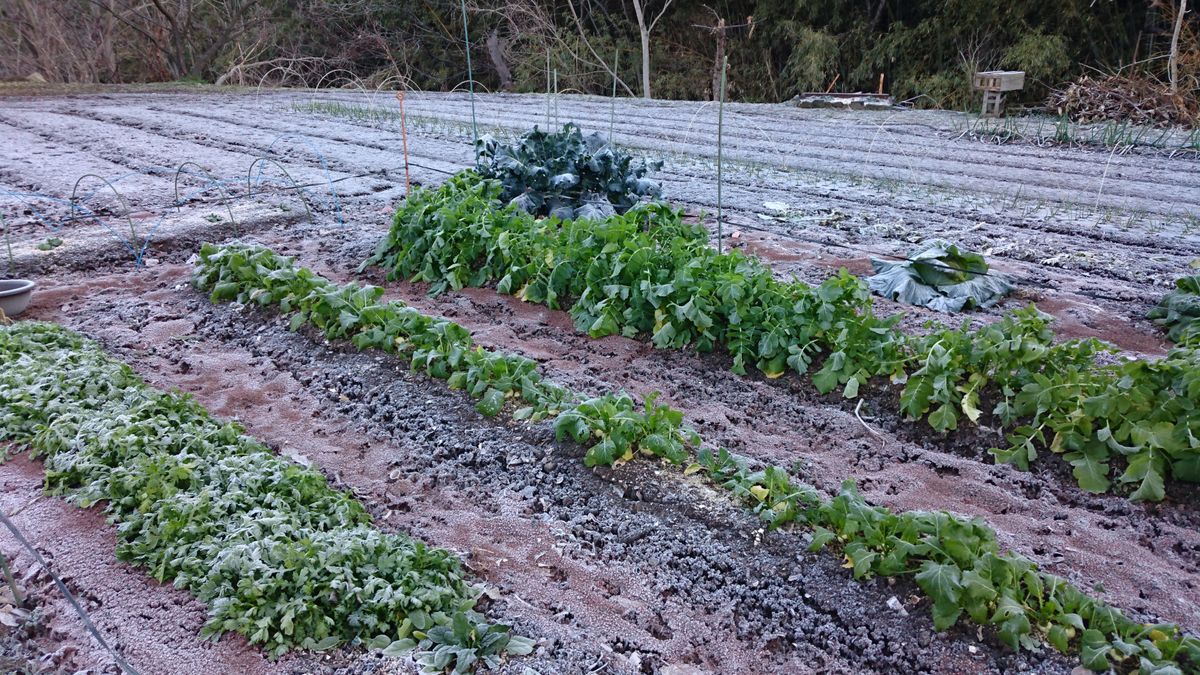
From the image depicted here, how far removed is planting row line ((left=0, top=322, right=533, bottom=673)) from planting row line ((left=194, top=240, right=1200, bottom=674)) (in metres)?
0.69

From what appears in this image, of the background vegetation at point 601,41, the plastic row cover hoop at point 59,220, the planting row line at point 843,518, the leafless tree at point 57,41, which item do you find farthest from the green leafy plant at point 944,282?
the leafless tree at point 57,41

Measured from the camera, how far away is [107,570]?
6.97 ft

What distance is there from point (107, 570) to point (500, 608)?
3.22 ft

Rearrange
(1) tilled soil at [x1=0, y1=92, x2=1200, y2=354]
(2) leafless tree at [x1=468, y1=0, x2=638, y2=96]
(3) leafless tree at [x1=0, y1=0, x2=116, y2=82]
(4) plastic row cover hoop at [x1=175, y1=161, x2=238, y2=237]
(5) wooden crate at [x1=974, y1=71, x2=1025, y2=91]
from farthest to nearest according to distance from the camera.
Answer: (2) leafless tree at [x1=468, y1=0, x2=638, y2=96]
(3) leafless tree at [x1=0, y1=0, x2=116, y2=82]
(5) wooden crate at [x1=974, y1=71, x2=1025, y2=91]
(4) plastic row cover hoop at [x1=175, y1=161, x2=238, y2=237]
(1) tilled soil at [x1=0, y1=92, x2=1200, y2=354]

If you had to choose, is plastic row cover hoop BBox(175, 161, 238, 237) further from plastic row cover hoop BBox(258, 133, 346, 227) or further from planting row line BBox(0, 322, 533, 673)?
Answer: planting row line BBox(0, 322, 533, 673)

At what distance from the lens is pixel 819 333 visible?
3.23 metres

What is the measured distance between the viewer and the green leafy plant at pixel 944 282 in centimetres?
386

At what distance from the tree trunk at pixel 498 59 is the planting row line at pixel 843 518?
14.4m

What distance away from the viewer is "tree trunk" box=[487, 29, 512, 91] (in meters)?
17.0

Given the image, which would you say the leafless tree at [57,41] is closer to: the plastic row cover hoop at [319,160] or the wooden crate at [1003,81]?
the plastic row cover hoop at [319,160]

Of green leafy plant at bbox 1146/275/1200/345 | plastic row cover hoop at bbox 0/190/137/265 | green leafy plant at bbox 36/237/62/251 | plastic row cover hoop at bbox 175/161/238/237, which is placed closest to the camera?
green leafy plant at bbox 1146/275/1200/345

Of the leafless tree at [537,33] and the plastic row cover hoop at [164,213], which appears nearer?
the plastic row cover hoop at [164,213]

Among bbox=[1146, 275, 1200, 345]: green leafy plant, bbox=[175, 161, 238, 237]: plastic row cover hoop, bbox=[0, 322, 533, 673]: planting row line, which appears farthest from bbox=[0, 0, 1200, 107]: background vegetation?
bbox=[0, 322, 533, 673]: planting row line

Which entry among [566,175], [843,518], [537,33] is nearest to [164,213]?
[566,175]
